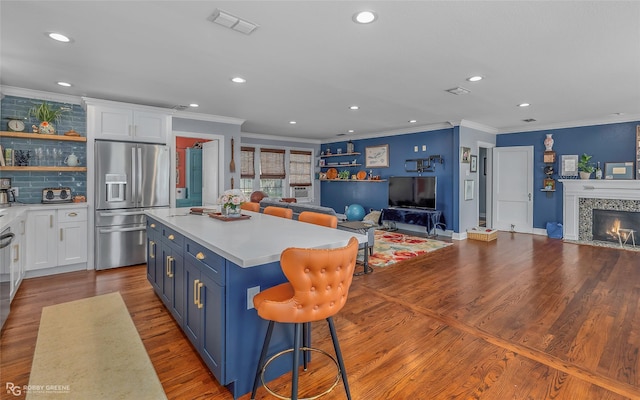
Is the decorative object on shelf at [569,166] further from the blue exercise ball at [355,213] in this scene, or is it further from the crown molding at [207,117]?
the crown molding at [207,117]

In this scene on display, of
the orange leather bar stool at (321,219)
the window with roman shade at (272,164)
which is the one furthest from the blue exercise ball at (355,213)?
the orange leather bar stool at (321,219)

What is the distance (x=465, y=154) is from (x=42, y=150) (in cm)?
751

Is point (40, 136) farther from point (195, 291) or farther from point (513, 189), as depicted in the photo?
point (513, 189)

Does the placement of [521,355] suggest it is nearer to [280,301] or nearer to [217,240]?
[280,301]

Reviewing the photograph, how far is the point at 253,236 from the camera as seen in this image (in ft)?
7.54

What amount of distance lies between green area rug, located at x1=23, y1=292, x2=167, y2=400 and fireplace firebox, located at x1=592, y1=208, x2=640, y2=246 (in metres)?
8.14

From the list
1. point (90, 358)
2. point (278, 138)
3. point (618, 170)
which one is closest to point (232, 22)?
point (90, 358)

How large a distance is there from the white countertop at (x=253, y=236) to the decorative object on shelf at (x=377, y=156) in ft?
19.7

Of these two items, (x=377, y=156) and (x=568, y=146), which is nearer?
(x=568, y=146)

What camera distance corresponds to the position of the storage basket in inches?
266

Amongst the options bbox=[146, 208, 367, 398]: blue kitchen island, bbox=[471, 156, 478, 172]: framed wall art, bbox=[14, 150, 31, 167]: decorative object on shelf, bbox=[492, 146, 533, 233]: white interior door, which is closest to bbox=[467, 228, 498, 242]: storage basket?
bbox=[492, 146, 533, 233]: white interior door

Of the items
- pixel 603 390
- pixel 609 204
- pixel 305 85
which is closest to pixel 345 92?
→ pixel 305 85

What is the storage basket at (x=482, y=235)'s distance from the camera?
6762 millimetres

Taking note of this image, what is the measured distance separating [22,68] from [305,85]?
3.13 meters
